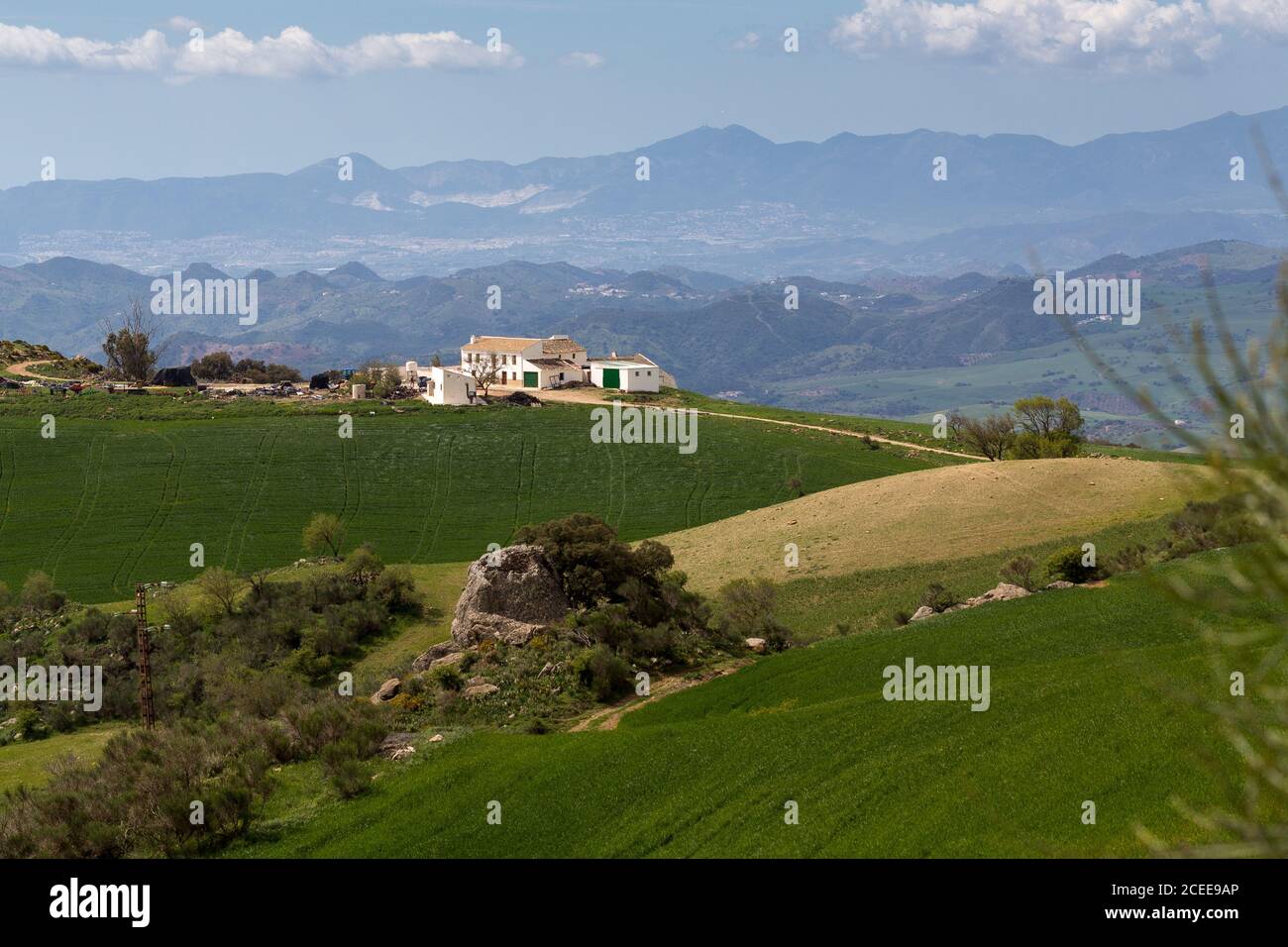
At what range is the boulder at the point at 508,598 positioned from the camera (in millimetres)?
37094

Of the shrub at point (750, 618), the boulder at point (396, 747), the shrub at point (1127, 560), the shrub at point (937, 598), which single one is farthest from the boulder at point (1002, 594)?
the boulder at point (396, 747)

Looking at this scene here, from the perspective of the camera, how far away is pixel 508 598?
3825 cm

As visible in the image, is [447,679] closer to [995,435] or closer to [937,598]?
[937,598]

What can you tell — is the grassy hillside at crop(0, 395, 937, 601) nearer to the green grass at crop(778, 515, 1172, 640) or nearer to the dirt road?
the dirt road

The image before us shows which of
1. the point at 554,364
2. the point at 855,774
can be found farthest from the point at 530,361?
the point at 855,774

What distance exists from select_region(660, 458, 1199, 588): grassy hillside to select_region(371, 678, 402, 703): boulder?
1891cm

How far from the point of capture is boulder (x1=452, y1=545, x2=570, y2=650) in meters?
37.1

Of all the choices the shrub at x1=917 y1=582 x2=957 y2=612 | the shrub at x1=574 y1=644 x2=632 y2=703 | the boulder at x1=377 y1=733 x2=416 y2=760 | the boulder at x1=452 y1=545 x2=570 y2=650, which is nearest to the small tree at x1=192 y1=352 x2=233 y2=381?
the boulder at x1=452 y1=545 x2=570 y2=650

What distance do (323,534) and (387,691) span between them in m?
28.5

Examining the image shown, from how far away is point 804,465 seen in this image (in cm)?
7788

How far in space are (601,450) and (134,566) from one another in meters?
32.2
